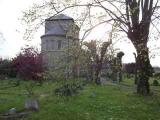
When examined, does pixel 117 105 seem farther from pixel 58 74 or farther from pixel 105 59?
pixel 105 59

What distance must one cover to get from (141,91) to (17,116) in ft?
50.2

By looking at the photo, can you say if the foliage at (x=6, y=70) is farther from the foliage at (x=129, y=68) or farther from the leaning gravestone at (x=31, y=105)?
the leaning gravestone at (x=31, y=105)

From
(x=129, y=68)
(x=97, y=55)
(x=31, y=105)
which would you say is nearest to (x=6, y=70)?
(x=97, y=55)

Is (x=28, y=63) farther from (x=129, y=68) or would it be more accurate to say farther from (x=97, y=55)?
(x=129, y=68)

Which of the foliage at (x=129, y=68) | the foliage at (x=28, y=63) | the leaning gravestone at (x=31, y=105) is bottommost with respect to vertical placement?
the leaning gravestone at (x=31, y=105)

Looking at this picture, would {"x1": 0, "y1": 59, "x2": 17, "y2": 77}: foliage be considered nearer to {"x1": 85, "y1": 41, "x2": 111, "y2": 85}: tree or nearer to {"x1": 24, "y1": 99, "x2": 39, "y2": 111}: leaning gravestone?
{"x1": 85, "y1": 41, "x2": 111, "y2": 85}: tree

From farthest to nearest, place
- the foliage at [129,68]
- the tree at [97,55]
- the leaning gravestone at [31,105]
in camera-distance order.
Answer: the foliage at [129,68]
the tree at [97,55]
the leaning gravestone at [31,105]

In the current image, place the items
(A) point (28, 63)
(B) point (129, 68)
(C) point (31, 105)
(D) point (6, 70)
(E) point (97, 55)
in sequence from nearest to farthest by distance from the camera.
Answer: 1. (C) point (31, 105)
2. (A) point (28, 63)
3. (E) point (97, 55)
4. (D) point (6, 70)
5. (B) point (129, 68)

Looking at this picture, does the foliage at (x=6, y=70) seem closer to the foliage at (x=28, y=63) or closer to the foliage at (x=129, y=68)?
the foliage at (x=28, y=63)

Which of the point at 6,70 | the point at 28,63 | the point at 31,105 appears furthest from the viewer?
the point at 6,70

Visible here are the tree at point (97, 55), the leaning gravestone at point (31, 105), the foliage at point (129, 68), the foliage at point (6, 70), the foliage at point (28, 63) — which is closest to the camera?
the leaning gravestone at point (31, 105)

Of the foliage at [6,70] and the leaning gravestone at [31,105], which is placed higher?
the foliage at [6,70]

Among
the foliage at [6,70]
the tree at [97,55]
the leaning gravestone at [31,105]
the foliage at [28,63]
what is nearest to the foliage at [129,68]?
the tree at [97,55]

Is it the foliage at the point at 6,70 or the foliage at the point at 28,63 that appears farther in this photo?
the foliage at the point at 6,70
